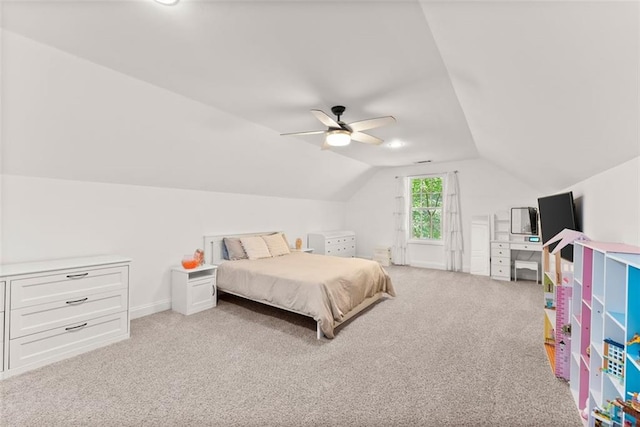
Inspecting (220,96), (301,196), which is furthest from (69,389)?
(301,196)

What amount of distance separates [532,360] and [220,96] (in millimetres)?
3842

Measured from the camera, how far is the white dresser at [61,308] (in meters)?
2.25

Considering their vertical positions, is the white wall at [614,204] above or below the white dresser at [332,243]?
above

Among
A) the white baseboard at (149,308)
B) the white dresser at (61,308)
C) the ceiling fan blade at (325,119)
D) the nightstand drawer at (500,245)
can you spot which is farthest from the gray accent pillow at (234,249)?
the nightstand drawer at (500,245)

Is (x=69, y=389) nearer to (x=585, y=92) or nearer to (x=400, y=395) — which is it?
(x=400, y=395)

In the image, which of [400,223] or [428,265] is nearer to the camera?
[428,265]

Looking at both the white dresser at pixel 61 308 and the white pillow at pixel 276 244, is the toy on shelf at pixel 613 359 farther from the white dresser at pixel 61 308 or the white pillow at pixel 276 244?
the white pillow at pixel 276 244

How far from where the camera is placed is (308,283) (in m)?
3.10

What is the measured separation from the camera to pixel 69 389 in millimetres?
2064

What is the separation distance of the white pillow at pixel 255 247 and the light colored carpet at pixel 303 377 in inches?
44.7

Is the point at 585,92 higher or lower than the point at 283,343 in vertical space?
higher

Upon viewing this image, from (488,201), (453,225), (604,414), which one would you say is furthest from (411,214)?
(604,414)

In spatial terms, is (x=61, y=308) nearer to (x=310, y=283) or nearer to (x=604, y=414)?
(x=310, y=283)

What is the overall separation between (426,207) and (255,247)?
4.31 m
